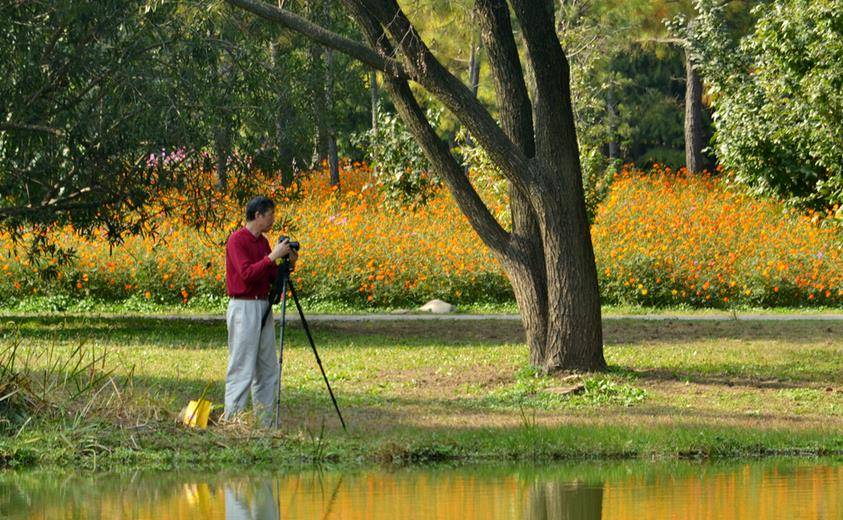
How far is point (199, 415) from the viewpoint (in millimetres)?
10984

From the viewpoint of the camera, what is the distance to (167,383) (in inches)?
549

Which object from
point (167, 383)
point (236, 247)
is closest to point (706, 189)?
point (167, 383)

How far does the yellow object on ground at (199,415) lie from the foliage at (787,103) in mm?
6666

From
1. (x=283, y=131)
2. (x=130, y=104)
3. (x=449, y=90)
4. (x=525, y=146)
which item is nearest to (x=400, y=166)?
(x=283, y=131)

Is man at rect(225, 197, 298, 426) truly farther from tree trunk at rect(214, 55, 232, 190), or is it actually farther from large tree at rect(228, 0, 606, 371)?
tree trunk at rect(214, 55, 232, 190)

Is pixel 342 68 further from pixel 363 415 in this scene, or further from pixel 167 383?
pixel 363 415

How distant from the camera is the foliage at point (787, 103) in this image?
45.4 ft

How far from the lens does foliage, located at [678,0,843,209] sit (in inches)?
545

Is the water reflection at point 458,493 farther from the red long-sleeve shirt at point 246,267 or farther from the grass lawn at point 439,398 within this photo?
the red long-sleeve shirt at point 246,267

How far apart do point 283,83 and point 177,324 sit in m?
4.62

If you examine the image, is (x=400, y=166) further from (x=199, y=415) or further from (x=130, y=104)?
(x=199, y=415)

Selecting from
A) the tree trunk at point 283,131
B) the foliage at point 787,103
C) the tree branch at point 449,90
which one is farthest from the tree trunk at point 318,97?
the foliage at point 787,103

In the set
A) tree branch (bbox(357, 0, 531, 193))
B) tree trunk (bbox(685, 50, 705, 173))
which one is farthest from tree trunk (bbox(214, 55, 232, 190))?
tree trunk (bbox(685, 50, 705, 173))

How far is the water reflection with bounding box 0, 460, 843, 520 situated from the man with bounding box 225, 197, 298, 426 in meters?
1.20
